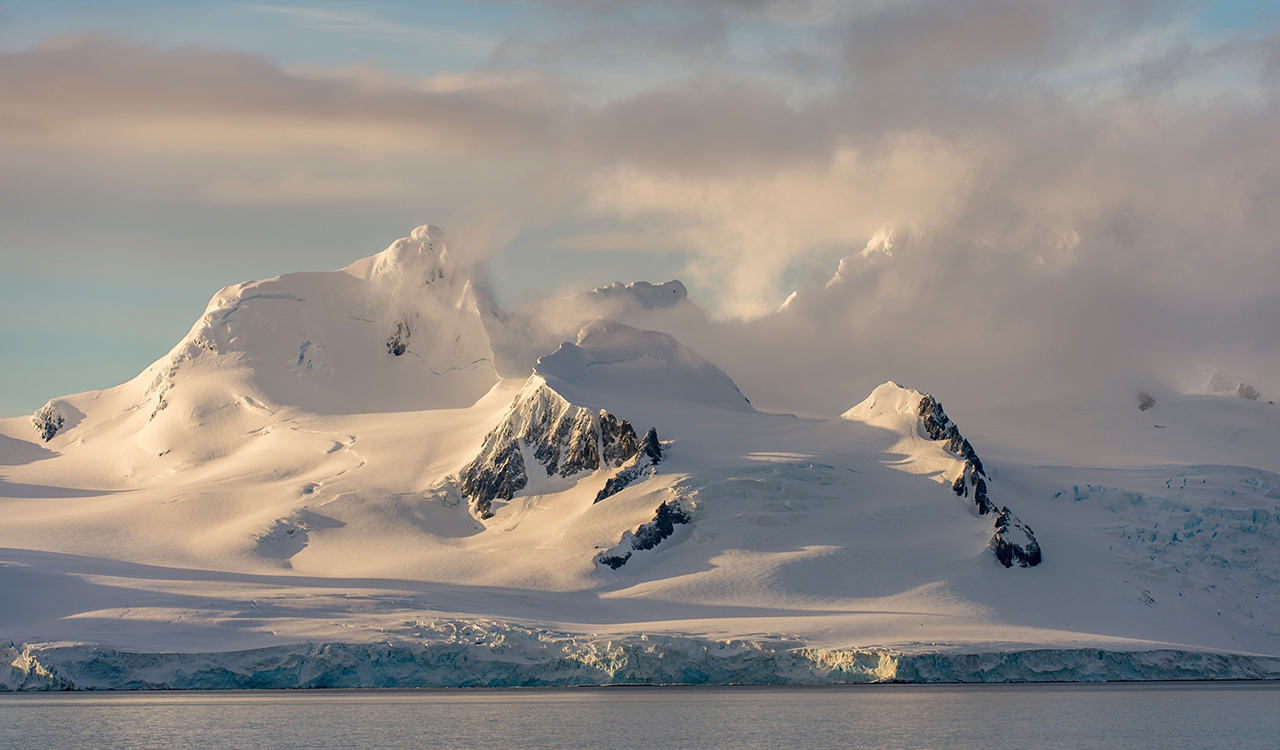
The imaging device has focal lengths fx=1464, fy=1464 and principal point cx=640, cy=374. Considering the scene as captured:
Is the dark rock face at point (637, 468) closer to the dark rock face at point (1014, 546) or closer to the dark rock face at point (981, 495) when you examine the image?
the dark rock face at point (981, 495)

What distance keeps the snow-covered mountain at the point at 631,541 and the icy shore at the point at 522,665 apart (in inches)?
8.7

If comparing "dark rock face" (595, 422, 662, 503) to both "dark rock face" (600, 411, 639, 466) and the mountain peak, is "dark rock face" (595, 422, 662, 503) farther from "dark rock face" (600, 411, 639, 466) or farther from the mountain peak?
the mountain peak

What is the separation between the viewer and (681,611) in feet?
400

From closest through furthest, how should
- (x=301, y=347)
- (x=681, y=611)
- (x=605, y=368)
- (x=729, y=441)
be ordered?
(x=681, y=611) → (x=729, y=441) → (x=605, y=368) → (x=301, y=347)

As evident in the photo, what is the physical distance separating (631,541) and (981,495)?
32.9m

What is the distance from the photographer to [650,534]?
5384 inches

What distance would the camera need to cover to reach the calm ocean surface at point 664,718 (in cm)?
7700

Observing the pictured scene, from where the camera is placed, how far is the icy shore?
333ft

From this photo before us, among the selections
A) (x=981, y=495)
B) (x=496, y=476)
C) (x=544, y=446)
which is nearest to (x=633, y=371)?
(x=544, y=446)

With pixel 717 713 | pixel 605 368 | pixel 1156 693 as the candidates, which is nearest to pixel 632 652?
pixel 717 713

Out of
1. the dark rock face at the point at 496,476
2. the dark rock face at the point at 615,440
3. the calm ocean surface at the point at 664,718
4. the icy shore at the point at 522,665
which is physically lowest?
the calm ocean surface at the point at 664,718

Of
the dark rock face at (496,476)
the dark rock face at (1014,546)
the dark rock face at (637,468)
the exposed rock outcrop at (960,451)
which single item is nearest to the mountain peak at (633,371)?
the dark rock face at (496,476)

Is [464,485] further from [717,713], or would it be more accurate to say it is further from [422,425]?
[717,713]

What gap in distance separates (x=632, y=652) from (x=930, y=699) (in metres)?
20.8
